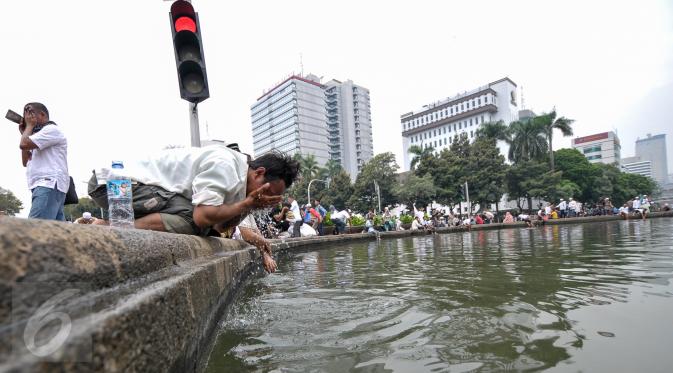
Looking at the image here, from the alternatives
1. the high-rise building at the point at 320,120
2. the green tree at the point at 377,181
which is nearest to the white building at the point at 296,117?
the high-rise building at the point at 320,120

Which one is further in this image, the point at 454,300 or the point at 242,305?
the point at 242,305

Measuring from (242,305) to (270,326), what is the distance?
0.85 meters

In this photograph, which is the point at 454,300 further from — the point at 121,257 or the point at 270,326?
the point at 121,257

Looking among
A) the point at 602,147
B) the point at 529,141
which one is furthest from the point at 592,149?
the point at 529,141

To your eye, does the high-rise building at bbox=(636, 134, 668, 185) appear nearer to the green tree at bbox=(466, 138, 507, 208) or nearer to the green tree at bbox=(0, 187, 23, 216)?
the green tree at bbox=(466, 138, 507, 208)

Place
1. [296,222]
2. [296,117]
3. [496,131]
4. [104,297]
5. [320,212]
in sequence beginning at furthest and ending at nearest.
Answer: [296,117], [496,131], [320,212], [296,222], [104,297]

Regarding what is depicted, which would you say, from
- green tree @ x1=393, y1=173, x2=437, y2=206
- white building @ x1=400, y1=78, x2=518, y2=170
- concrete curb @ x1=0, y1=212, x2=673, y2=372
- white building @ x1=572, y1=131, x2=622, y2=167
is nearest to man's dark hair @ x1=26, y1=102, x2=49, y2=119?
concrete curb @ x1=0, y1=212, x2=673, y2=372

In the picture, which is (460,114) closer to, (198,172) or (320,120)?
(320,120)

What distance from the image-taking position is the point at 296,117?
315 feet

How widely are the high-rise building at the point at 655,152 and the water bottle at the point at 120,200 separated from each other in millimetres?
225860

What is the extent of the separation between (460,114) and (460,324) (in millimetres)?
79046

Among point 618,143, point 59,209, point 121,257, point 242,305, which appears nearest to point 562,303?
point 242,305

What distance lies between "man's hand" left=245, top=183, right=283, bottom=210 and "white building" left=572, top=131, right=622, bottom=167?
109080 millimetres

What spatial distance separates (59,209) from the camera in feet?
11.6
